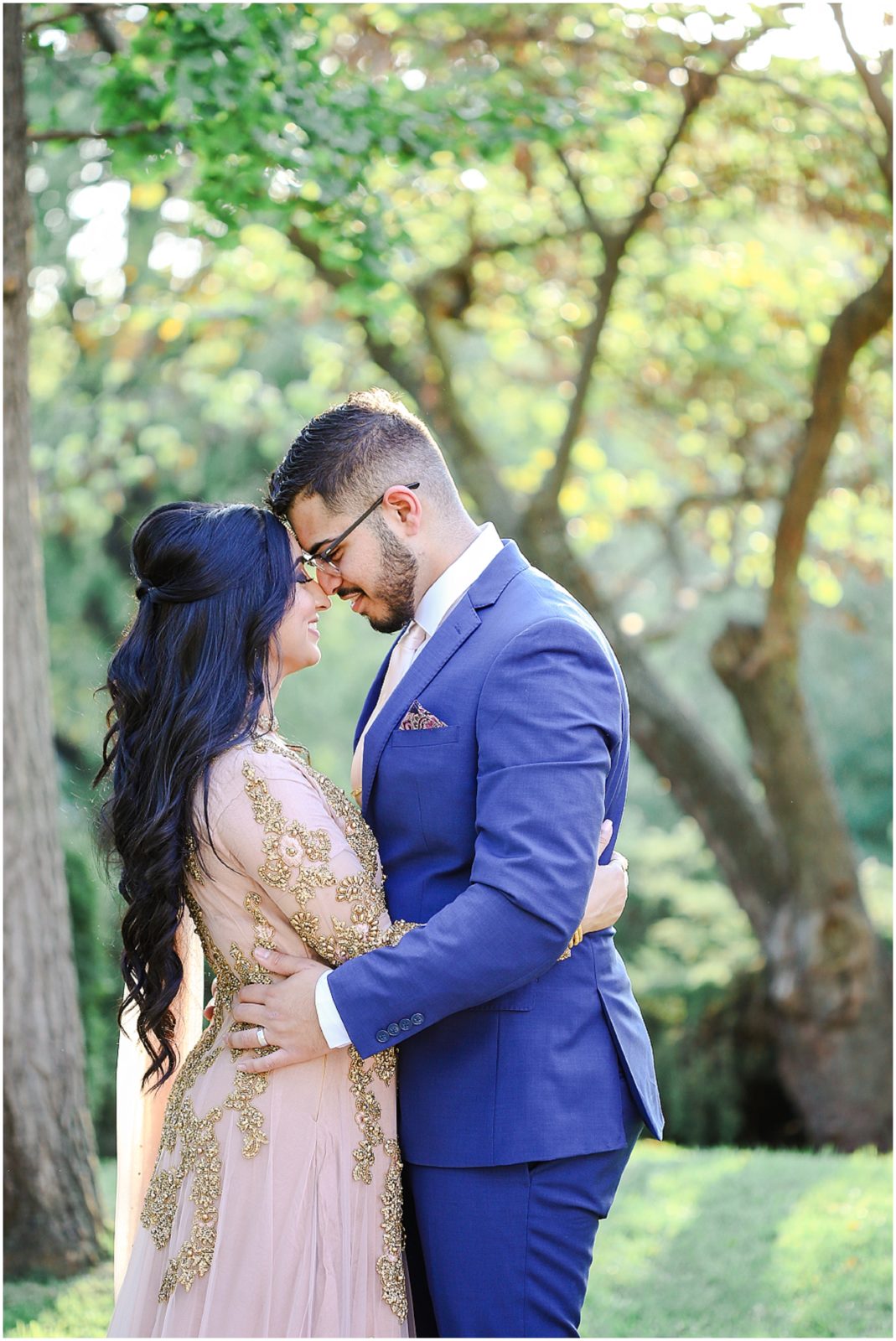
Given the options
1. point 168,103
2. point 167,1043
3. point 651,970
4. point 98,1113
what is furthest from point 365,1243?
point 651,970

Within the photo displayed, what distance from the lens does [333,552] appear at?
262 cm

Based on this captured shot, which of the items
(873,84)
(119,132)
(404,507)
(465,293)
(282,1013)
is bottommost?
(465,293)

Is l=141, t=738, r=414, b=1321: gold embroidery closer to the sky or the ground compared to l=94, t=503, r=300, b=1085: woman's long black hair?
closer to the ground

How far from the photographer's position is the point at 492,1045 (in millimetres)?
2316

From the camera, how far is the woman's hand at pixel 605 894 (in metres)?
2.39

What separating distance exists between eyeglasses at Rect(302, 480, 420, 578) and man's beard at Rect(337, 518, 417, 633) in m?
0.03

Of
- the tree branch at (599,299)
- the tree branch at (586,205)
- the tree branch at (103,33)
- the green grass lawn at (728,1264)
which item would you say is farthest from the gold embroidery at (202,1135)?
the tree branch at (586,205)

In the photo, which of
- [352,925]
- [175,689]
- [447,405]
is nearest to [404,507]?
[175,689]

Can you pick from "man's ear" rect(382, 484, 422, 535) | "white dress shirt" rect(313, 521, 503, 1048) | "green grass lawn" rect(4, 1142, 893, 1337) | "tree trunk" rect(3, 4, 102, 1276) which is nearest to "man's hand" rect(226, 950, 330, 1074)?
"white dress shirt" rect(313, 521, 503, 1048)

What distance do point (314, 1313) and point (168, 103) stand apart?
12.3 feet

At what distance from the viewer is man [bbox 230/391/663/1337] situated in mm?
2145

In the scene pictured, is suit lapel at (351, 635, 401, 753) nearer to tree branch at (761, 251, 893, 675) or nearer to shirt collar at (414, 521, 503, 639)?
shirt collar at (414, 521, 503, 639)

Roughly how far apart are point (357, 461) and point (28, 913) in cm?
246

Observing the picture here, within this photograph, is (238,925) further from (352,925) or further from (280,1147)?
(280,1147)
